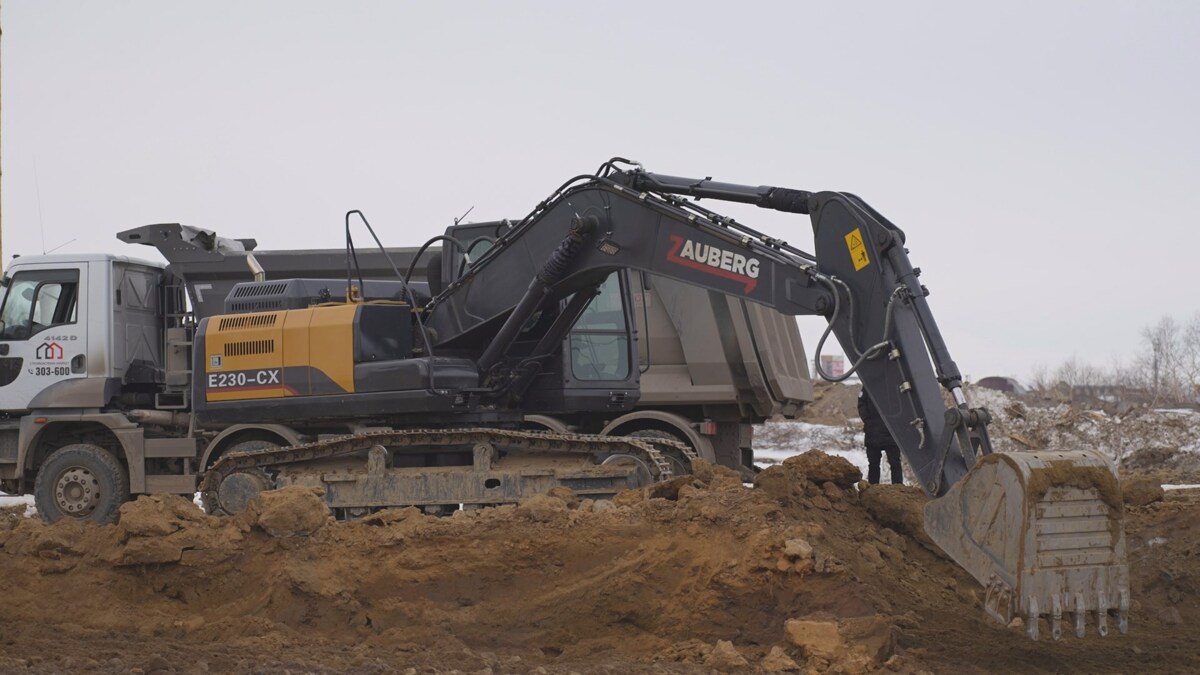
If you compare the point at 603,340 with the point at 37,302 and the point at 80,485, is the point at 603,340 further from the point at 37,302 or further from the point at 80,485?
the point at 37,302

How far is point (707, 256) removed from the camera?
8.17 meters

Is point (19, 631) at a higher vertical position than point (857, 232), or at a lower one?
lower

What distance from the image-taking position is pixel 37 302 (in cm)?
1164

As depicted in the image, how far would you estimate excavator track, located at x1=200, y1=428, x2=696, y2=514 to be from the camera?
996cm

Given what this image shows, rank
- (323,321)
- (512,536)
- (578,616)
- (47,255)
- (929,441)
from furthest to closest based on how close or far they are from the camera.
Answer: (47,255) < (323,321) < (512,536) < (578,616) < (929,441)

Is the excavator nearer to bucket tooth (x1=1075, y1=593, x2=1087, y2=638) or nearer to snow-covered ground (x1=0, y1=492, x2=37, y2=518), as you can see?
bucket tooth (x1=1075, y1=593, x2=1087, y2=638)

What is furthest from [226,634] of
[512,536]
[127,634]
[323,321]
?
[323,321]

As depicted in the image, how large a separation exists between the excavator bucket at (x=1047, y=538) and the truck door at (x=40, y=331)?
8.90m

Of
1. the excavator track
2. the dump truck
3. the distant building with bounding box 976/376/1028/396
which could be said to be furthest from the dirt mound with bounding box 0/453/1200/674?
the distant building with bounding box 976/376/1028/396

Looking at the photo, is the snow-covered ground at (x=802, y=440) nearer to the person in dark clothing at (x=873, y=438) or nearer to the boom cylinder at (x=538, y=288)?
the person in dark clothing at (x=873, y=438)

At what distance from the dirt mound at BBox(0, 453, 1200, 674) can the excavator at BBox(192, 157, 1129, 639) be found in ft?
2.97

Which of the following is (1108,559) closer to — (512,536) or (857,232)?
(857,232)

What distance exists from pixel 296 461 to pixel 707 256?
4.35 meters

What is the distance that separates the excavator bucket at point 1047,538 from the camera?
5688 mm
